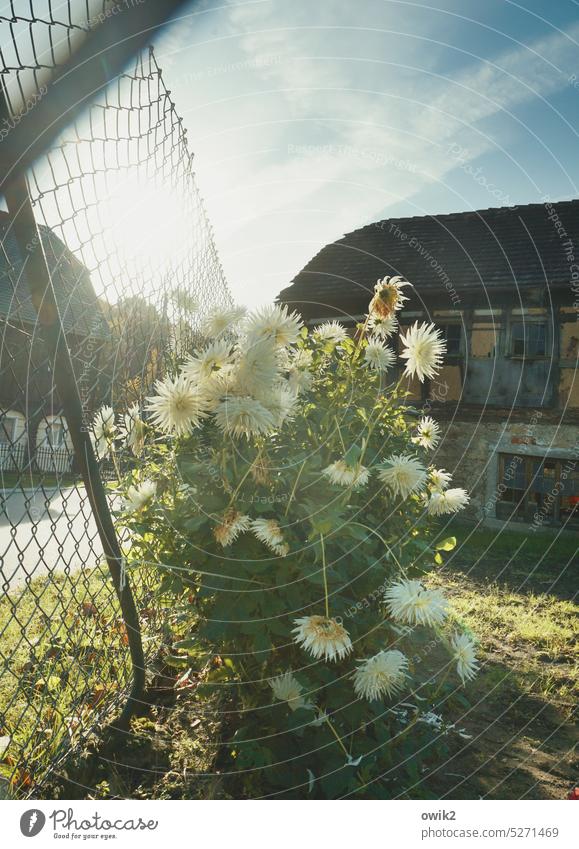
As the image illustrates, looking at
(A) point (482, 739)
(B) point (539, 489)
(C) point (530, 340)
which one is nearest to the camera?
(A) point (482, 739)

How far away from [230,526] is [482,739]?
153cm

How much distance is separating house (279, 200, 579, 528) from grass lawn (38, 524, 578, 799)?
6728mm

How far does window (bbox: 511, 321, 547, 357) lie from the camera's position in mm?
10945

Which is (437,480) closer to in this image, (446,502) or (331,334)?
(446,502)

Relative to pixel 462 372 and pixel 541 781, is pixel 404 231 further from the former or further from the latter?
pixel 541 781

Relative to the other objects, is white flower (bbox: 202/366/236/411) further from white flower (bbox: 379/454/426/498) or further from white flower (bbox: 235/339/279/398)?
white flower (bbox: 379/454/426/498)

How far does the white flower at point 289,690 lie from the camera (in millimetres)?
1717

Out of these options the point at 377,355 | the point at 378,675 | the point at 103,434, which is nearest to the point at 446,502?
the point at 377,355

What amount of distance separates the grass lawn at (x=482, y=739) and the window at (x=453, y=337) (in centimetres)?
804

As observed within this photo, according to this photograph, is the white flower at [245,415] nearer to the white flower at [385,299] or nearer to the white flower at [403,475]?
the white flower at [403,475]

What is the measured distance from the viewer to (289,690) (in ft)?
5.64

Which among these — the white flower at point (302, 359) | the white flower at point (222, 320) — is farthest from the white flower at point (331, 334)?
the white flower at point (222, 320)
